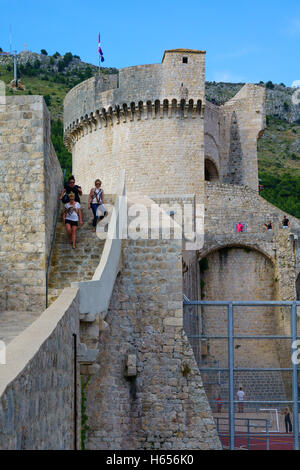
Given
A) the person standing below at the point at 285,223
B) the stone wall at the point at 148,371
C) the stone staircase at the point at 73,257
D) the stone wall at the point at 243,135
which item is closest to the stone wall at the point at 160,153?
the person standing below at the point at 285,223

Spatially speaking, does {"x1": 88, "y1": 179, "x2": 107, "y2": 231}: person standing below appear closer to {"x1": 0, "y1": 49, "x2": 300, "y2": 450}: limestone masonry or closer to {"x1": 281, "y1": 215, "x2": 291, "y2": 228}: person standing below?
{"x1": 0, "y1": 49, "x2": 300, "y2": 450}: limestone masonry

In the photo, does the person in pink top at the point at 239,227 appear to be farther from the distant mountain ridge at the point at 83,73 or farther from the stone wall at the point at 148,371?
the distant mountain ridge at the point at 83,73

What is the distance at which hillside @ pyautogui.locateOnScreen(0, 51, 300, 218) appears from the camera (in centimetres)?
5128

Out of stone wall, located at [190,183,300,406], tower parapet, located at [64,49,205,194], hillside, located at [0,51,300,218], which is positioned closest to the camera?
stone wall, located at [190,183,300,406]

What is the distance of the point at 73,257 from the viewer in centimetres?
964

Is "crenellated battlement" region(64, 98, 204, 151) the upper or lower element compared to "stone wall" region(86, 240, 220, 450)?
upper

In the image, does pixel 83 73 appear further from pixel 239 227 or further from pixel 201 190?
pixel 239 227

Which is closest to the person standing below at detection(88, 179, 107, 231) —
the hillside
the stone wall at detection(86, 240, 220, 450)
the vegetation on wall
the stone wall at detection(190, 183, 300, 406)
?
the stone wall at detection(86, 240, 220, 450)

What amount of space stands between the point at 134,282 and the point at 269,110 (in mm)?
70571

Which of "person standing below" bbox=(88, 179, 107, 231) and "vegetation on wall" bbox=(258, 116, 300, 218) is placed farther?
"vegetation on wall" bbox=(258, 116, 300, 218)

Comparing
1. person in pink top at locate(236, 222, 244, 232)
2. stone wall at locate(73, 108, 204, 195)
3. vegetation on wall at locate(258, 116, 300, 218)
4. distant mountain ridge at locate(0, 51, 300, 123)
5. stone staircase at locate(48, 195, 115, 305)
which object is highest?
distant mountain ridge at locate(0, 51, 300, 123)

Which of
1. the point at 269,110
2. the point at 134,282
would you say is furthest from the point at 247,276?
the point at 269,110

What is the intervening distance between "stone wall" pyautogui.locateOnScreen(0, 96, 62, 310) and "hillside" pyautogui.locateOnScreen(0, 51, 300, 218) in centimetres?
3285
